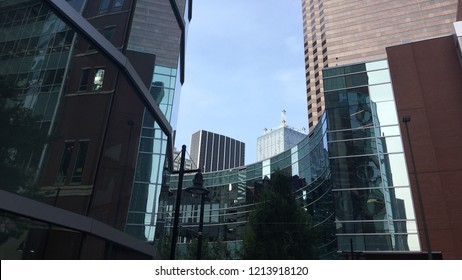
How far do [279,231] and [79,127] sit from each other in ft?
50.2

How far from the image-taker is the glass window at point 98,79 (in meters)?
14.7

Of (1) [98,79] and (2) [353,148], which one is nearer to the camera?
(1) [98,79]

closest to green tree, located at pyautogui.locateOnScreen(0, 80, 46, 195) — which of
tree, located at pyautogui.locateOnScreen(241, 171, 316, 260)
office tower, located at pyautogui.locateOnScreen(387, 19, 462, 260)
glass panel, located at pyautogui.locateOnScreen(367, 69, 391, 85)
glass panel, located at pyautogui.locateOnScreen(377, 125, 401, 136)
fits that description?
tree, located at pyautogui.locateOnScreen(241, 171, 316, 260)

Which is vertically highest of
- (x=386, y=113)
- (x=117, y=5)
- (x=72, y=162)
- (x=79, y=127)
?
(x=386, y=113)

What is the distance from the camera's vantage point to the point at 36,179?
1163 centimetres

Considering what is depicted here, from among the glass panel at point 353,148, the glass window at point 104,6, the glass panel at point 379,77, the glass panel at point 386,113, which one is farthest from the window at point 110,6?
the glass panel at point 379,77

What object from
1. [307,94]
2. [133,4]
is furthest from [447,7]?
[133,4]

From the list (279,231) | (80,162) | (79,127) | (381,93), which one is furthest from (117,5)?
(381,93)

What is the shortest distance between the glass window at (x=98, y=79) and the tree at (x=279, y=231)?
14.4 meters

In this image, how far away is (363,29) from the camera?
333ft

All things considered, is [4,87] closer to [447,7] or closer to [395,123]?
[395,123]

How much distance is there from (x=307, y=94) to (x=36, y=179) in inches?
4097

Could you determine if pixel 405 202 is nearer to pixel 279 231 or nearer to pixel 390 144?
pixel 390 144

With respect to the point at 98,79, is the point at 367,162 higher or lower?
higher
